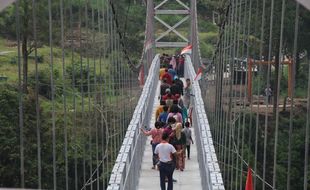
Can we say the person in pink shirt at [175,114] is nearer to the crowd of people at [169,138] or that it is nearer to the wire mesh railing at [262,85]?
the crowd of people at [169,138]

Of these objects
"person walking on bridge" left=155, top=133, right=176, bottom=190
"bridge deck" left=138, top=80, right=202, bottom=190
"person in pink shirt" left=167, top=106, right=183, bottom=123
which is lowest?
"bridge deck" left=138, top=80, right=202, bottom=190

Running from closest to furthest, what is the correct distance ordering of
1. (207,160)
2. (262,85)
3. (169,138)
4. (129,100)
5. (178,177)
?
(207,160) < (169,138) < (178,177) < (262,85) < (129,100)

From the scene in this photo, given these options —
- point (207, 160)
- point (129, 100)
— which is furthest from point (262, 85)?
point (207, 160)

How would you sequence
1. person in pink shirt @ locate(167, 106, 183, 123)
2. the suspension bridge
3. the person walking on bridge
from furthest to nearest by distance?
person in pink shirt @ locate(167, 106, 183, 123) → the suspension bridge → the person walking on bridge

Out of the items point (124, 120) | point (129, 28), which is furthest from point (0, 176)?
point (129, 28)

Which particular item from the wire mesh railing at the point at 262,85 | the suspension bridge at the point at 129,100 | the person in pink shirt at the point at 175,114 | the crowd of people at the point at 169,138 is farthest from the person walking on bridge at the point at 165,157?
the person in pink shirt at the point at 175,114

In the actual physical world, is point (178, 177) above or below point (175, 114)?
below

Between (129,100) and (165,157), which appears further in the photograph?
(129,100)

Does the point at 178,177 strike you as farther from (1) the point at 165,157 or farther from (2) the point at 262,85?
(2) the point at 262,85

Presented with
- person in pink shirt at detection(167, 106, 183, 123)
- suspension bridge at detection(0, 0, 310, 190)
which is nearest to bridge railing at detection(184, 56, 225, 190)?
suspension bridge at detection(0, 0, 310, 190)

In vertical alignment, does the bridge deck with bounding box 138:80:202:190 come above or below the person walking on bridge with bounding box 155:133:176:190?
below

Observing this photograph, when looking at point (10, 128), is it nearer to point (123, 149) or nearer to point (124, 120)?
point (124, 120)

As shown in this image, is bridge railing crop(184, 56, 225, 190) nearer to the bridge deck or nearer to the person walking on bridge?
the person walking on bridge

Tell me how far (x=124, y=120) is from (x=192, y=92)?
3.33 ft
